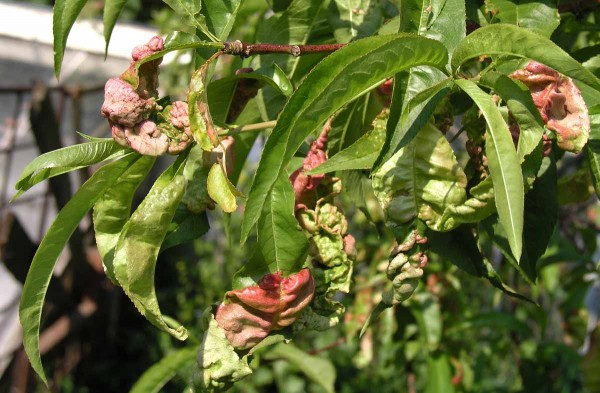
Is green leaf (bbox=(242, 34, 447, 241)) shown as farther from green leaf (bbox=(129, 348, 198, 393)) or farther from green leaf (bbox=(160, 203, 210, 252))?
green leaf (bbox=(129, 348, 198, 393))

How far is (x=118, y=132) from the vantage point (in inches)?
30.3

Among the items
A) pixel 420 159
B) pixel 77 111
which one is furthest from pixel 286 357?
pixel 77 111

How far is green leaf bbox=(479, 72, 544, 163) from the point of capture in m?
0.67

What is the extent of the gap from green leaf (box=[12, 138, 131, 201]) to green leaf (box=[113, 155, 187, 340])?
6 cm

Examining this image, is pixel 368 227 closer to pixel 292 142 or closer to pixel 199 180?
pixel 199 180

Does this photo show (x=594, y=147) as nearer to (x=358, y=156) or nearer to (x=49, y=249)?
(x=358, y=156)

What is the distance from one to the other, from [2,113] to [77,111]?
6.04 ft

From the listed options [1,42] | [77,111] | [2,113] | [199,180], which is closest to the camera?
[199,180]

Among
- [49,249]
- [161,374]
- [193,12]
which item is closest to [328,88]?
[193,12]

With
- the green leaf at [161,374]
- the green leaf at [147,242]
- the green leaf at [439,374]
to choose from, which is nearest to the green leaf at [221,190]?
the green leaf at [147,242]

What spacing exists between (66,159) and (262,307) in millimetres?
251

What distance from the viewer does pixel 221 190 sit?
30.5 inches

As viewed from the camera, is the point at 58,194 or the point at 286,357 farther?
the point at 58,194

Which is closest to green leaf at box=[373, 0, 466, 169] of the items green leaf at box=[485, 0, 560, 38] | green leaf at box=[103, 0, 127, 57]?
green leaf at box=[485, 0, 560, 38]
